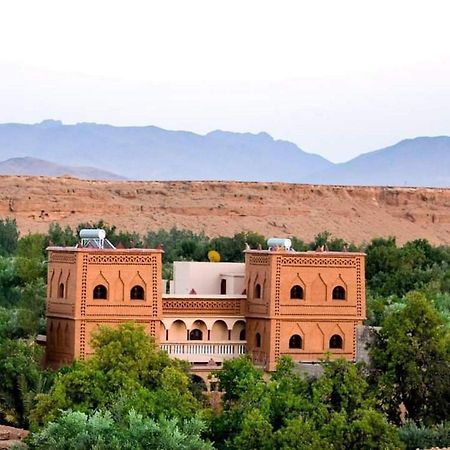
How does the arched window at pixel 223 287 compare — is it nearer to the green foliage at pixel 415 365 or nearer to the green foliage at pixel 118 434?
the green foliage at pixel 415 365

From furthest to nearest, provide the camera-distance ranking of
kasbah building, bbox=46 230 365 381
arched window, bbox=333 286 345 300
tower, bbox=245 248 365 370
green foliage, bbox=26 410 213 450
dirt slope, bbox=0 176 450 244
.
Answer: dirt slope, bbox=0 176 450 244 → arched window, bbox=333 286 345 300 → tower, bbox=245 248 365 370 → kasbah building, bbox=46 230 365 381 → green foliage, bbox=26 410 213 450

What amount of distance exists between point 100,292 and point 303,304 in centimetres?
418

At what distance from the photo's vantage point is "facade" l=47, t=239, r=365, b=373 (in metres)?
36.0

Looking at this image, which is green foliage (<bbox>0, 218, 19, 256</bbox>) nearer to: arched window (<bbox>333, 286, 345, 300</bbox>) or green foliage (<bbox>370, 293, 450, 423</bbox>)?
arched window (<bbox>333, 286, 345, 300</bbox>)

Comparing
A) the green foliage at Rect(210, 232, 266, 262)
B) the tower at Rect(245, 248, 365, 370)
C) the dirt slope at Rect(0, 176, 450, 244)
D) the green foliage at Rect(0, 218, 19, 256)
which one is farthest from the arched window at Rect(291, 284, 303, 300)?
the dirt slope at Rect(0, 176, 450, 244)

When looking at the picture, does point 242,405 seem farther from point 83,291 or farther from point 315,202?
point 315,202

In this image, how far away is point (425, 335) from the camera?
32062 millimetres

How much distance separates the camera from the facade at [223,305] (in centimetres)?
3600

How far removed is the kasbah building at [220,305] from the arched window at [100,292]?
0.06 feet

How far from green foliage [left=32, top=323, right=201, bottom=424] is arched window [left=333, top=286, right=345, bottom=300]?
4716mm

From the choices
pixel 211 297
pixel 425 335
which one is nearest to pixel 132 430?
pixel 425 335

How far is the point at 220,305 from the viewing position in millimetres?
37406

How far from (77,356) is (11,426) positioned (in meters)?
1.86

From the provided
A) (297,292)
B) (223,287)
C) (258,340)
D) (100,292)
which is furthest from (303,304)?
(100,292)
